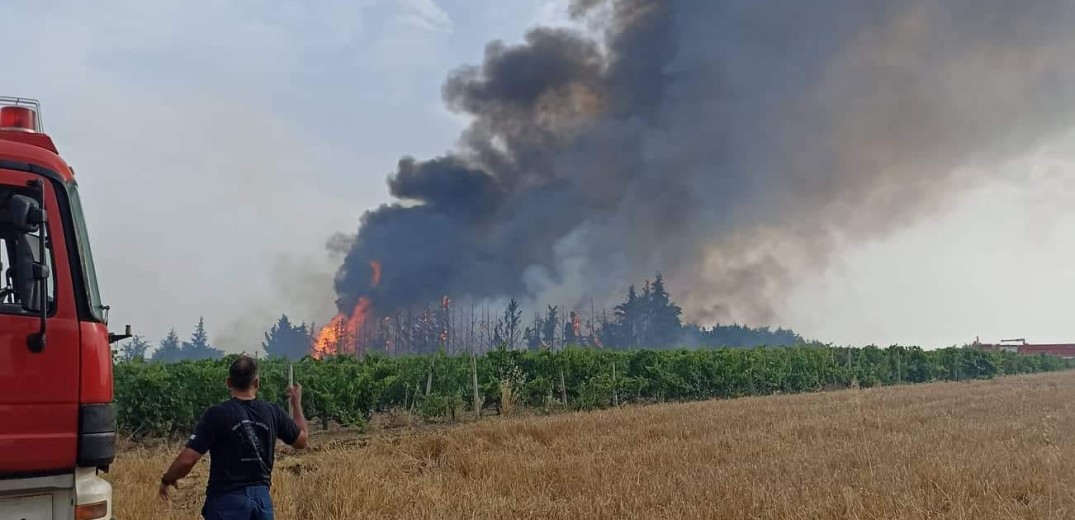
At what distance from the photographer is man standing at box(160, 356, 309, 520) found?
12.8ft

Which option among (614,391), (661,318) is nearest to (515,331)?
(661,318)

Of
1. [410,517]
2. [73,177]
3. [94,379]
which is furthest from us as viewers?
[410,517]

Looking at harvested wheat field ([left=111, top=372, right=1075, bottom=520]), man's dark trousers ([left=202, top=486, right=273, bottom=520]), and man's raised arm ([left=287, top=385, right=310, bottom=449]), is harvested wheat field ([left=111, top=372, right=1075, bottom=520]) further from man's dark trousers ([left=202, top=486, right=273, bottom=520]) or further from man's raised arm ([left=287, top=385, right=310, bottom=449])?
man's dark trousers ([left=202, top=486, right=273, bottom=520])

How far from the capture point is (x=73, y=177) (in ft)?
13.2

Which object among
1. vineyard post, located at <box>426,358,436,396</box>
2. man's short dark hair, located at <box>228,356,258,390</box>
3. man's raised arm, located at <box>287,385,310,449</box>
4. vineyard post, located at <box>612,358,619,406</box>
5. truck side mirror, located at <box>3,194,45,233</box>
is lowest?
vineyard post, located at <box>612,358,619,406</box>

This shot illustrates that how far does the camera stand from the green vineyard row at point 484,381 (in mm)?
13227

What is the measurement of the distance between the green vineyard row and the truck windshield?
10490 millimetres

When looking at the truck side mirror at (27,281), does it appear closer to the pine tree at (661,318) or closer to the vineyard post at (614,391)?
the vineyard post at (614,391)

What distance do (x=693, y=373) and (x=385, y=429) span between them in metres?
12.3

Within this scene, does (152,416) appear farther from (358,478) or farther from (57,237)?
(57,237)

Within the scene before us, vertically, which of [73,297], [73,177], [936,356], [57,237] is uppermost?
[73,177]

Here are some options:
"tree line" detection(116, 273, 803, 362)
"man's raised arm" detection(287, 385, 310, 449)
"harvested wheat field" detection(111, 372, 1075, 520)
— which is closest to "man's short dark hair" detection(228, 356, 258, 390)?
"man's raised arm" detection(287, 385, 310, 449)

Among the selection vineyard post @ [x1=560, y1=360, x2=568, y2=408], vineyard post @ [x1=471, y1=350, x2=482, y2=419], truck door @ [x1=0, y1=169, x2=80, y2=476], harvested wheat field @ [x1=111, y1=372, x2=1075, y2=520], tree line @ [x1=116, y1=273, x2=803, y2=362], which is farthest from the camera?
tree line @ [x1=116, y1=273, x2=803, y2=362]

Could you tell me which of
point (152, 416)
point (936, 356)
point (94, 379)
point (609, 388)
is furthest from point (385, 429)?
point (936, 356)
